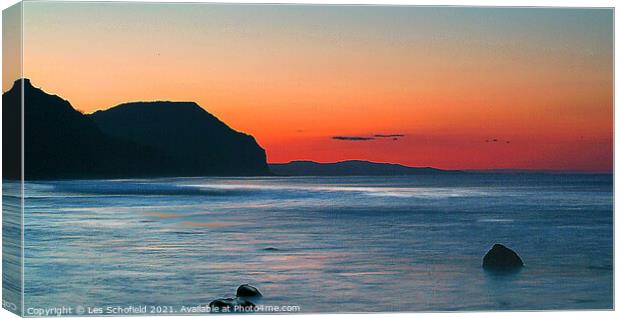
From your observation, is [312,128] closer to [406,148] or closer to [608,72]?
[406,148]

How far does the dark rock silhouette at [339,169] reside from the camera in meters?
11.0

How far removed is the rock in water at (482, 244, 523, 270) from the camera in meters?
10.9

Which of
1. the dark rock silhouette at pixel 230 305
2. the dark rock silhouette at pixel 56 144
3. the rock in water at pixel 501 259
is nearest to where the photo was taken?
the dark rock silhouette at pixel 56 144

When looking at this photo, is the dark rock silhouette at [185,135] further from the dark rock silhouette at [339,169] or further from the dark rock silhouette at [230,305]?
the dark rock silhouette at [230,305]

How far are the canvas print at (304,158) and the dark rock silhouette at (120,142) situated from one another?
2 centimetres

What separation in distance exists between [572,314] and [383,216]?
163 centimetres

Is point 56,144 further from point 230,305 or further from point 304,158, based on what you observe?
point 304,158

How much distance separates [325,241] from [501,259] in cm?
137

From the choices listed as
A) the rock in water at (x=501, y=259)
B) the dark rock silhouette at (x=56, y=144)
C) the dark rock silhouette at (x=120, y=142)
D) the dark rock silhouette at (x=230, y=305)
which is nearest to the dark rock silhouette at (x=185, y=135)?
the dark rock silhouette at (x=120, y=142)

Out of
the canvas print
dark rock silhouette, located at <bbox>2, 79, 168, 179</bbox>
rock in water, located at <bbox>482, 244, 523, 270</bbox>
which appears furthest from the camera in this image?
rock in water, located at <bbox>482, 244, 523, 270</bbox>

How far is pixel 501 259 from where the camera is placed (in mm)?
10938

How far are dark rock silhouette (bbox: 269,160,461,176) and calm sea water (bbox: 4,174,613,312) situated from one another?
59 millimetres

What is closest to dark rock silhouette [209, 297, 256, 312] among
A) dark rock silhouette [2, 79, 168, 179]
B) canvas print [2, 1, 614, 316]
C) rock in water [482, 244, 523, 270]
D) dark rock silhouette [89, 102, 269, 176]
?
canvas print [2, 1, 614, 316]

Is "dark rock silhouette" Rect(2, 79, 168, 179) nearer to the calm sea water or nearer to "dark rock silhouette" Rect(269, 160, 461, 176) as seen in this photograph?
the calm sea water
